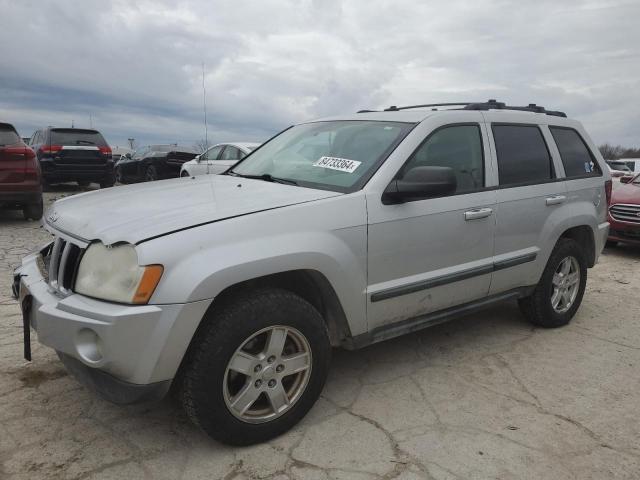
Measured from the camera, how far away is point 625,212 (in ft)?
25.2

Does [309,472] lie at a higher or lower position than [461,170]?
lower

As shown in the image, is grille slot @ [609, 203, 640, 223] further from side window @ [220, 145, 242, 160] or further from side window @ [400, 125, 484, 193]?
side window @ [220, 145, 242, 160]

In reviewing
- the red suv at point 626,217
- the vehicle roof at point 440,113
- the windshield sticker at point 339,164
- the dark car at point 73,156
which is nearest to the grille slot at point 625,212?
the red suv at point 626,217

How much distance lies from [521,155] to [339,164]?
1513mm

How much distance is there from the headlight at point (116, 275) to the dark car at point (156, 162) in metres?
12.8

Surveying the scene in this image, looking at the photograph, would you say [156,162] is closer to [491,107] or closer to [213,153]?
[213,153]

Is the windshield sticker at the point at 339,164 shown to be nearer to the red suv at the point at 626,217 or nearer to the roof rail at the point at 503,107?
the roof rail at the point at 503,107

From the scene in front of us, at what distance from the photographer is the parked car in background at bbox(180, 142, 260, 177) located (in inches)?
427

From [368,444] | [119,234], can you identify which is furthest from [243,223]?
[368,444]

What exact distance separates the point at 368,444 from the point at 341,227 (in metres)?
1.07

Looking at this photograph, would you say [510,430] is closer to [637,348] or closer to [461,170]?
[461,170]

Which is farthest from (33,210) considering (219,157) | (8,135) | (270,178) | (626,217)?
(626,217)

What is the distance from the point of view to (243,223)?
7.97 ft

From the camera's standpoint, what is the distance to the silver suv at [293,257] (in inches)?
87.7
